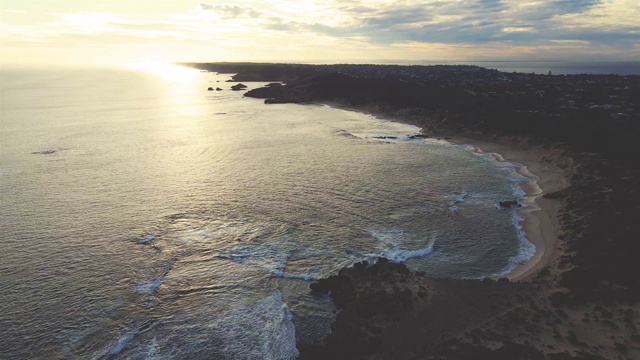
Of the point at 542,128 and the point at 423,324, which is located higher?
the point at 542,128

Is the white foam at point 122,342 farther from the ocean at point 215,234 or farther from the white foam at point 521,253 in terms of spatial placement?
the white foam at point 521,253

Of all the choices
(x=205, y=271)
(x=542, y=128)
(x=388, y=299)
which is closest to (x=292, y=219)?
(x=205, y=271)

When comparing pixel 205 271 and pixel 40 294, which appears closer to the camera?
pixel 40 294

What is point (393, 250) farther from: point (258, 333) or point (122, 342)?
point (122, 342)

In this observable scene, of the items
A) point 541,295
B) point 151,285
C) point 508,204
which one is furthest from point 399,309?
point 508,204

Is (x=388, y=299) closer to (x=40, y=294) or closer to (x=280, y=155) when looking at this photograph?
(x=40, y=294)

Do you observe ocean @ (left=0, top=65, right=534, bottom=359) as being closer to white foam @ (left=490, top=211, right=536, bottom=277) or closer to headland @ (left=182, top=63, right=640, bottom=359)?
white foam @ (left=490, top=211, right=536, bottom=277)

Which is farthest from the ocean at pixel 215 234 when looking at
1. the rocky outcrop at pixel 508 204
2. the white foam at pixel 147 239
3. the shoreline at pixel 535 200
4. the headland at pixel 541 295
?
the headland at pixel 541 295
